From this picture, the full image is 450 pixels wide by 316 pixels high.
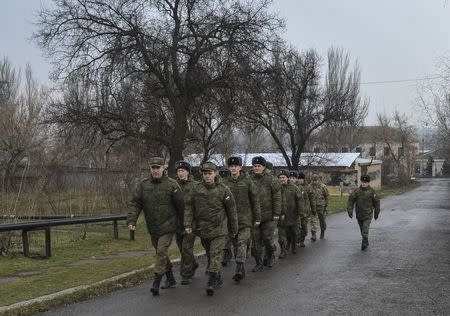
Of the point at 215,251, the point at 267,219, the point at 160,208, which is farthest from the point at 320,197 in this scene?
the point at 160,208

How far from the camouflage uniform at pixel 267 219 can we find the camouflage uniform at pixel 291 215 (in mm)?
1725

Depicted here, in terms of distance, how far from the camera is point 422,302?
7.62 meters

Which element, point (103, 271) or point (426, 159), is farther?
point (426, 159)

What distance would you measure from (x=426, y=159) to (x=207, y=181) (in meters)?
132

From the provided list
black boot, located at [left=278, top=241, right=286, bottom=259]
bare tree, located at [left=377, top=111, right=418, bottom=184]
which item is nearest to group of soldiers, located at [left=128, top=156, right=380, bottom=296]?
black boot, located at [left=278, top=241, right=286, bottom=259]

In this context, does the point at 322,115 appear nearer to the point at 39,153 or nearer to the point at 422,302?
the point at 39,153

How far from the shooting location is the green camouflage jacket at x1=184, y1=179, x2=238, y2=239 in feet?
28.3

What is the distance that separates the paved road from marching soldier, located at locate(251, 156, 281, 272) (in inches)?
13.1

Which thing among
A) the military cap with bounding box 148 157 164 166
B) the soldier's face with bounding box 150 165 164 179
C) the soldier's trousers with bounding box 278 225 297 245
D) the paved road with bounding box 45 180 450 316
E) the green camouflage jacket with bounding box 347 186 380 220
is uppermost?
the military cap with bounding box 148 157 164 166

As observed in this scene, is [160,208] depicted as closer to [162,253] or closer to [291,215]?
[162,253]

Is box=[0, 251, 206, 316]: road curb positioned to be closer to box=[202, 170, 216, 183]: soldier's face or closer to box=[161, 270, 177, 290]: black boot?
box=[161, 270, 177, 290]: black boot

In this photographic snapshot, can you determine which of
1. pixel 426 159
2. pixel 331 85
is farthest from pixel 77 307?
pixel 426 159

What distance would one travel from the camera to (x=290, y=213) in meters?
12.7

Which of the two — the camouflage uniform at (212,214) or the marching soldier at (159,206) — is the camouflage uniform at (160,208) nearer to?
the marching soldier at (159,206)
